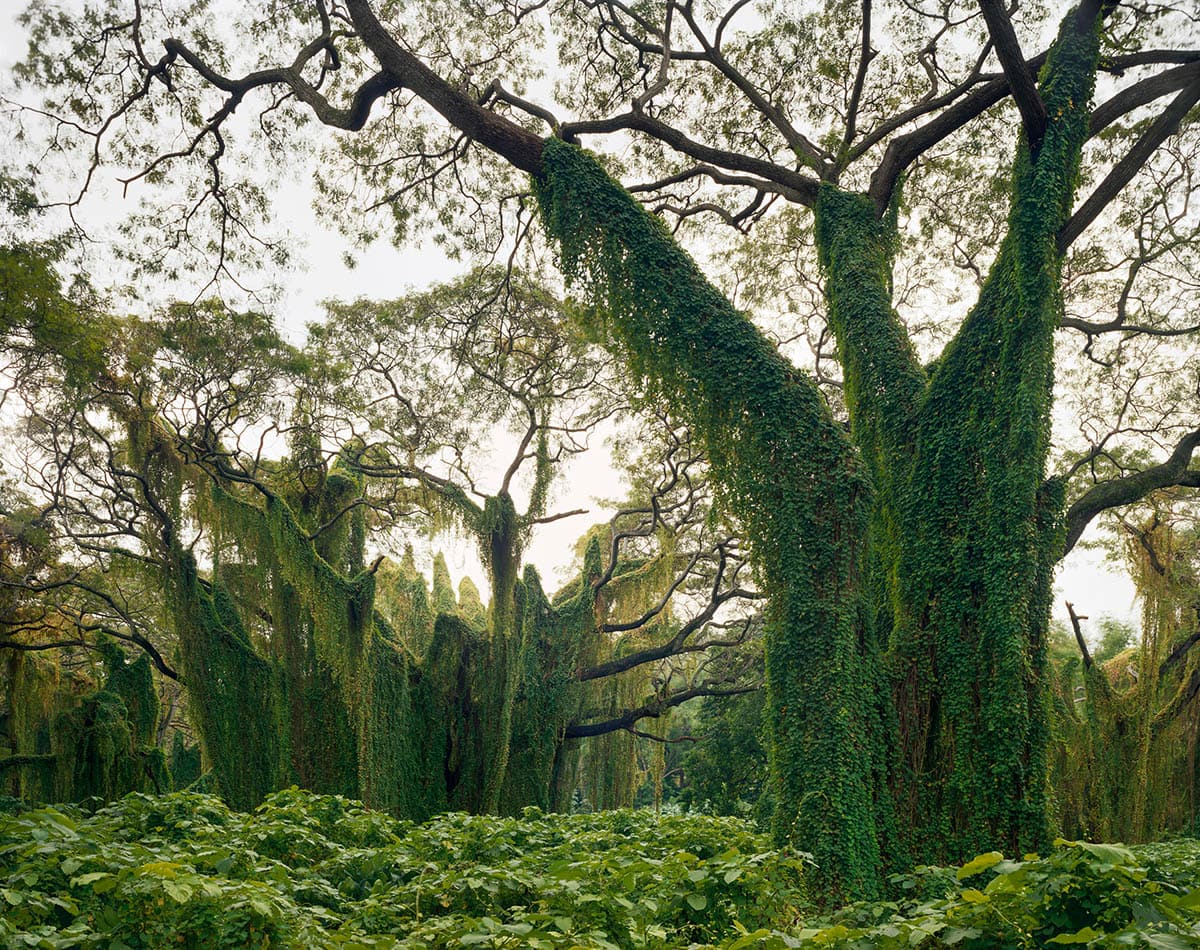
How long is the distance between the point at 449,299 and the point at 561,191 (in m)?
6.55

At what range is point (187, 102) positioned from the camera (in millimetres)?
9641

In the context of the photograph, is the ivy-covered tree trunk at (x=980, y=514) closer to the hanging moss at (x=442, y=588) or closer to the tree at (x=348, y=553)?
the tree at (x=348, y=553)

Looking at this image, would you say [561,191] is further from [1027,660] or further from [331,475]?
[331,475]


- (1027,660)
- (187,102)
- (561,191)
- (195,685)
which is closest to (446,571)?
(195,685)

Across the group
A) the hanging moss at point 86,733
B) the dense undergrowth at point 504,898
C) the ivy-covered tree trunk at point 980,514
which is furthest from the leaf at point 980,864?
the hanging moss at point 86,733

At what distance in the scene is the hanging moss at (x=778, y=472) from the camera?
6.25m

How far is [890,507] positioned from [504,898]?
5.71m

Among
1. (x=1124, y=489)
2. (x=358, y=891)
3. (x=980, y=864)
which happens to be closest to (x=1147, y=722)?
(x=1124, y=489)

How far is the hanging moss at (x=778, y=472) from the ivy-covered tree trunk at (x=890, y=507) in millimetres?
18

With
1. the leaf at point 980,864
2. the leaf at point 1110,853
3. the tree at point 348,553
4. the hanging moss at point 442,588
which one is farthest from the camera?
the hanging moss at point 442,588

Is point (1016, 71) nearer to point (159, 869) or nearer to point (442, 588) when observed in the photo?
point (159, 869)

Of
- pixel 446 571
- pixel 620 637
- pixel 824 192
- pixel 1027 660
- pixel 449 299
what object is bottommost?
pixel 1027 660

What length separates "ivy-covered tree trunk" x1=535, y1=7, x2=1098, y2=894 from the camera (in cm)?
643

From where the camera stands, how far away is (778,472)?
705 centimetres
